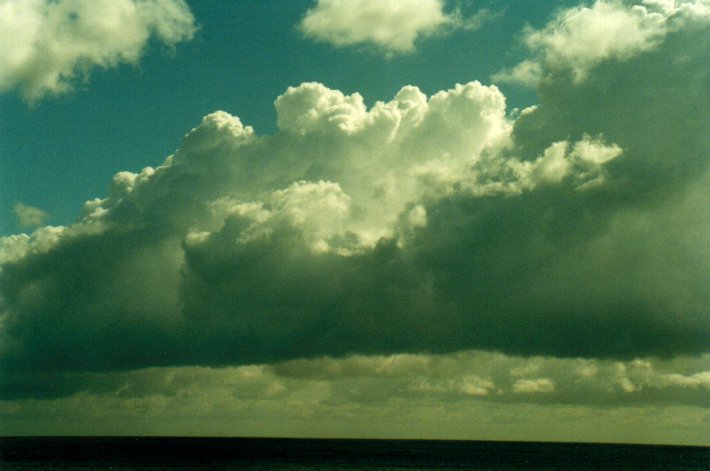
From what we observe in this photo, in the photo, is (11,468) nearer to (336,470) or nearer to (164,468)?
(164,468)

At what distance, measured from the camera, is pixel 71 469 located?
7274 inches

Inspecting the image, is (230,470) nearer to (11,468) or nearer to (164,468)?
(164,468)

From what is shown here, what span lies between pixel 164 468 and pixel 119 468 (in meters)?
12.3

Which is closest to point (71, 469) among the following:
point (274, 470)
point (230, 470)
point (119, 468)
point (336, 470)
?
point (119, 468)

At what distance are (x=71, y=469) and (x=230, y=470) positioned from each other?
4174 cm

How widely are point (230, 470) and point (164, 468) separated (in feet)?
69.3

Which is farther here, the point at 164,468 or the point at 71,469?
the point at 164,468

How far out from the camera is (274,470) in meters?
194

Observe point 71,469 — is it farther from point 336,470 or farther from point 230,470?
point 336,470

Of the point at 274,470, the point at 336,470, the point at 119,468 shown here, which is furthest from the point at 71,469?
the point at 336,470

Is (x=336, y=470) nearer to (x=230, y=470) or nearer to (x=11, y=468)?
(x=230, y=470)

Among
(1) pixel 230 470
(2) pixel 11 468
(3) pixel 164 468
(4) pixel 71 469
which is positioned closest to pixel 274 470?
(1) pixel 230 470

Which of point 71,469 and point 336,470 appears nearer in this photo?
point 71,469

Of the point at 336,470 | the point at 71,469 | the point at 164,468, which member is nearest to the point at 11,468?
the point at 71,469
